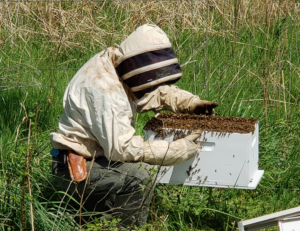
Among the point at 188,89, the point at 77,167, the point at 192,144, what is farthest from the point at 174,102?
the point at 188,89

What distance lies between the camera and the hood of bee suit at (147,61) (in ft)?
9.58

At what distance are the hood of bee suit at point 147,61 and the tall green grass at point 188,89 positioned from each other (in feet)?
2.35

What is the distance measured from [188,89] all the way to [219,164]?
202 cm

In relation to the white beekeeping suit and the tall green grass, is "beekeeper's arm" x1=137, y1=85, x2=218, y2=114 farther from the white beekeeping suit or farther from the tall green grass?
the tall green grass

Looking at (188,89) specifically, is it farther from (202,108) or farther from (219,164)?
(219,164)

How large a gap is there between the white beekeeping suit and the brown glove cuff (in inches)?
1.9

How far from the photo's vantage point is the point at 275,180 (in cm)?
396

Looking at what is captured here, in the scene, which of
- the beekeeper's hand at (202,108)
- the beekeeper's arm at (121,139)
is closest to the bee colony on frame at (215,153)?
the beekeeper's arm at (121,139)

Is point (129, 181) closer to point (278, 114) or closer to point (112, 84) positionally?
point (112, 84)

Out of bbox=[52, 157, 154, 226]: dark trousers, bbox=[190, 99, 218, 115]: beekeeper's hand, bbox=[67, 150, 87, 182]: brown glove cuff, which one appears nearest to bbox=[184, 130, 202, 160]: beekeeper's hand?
bbox=[52, 157, 154, 226]: dark trousers

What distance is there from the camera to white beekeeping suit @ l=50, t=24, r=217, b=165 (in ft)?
9.43

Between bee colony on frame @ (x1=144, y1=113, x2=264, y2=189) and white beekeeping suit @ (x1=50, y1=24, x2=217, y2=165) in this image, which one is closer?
white beekeeping suit @ (x1=50, y1=24, x2=217, y2=165)

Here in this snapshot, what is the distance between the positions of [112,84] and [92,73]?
182 millimetres

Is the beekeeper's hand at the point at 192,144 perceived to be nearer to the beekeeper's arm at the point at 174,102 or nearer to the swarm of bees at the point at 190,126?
the swarm of bees at the point at 190,126
